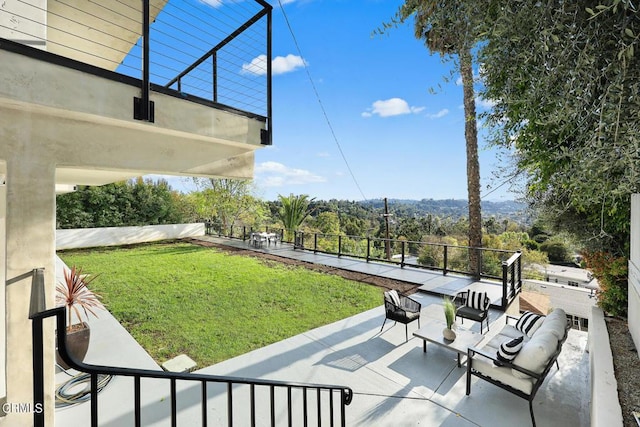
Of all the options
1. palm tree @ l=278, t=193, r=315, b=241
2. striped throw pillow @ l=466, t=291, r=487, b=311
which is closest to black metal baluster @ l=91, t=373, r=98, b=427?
striped throw pillow @ l=466, t=291, r=487, b=311

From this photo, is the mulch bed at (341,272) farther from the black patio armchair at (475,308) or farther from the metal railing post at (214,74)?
the metal railing post at (214,74)

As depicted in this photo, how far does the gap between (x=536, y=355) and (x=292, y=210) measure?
12031 mm

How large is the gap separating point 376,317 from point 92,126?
16.6ft

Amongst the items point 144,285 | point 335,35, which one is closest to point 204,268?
point 144,285

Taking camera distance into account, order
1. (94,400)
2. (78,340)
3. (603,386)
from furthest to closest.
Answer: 1. (78,340)
2. (603,386)
3. (94,400)

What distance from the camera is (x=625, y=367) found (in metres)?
2.77

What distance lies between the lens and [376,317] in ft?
18.2

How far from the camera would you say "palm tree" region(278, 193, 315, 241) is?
47.3 feet

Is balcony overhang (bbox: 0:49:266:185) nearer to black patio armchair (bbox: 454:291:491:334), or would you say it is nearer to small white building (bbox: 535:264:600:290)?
black patio armchair (bbox: 454:291:491:334)

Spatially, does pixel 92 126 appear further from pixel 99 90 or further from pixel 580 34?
pixel 580 34

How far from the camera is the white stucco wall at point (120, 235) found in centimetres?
1295

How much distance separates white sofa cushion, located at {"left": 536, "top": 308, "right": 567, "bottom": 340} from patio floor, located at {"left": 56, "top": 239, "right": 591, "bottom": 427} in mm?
646

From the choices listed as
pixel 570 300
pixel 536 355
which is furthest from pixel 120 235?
pixel 570 300

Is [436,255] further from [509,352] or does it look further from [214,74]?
[214,74]
